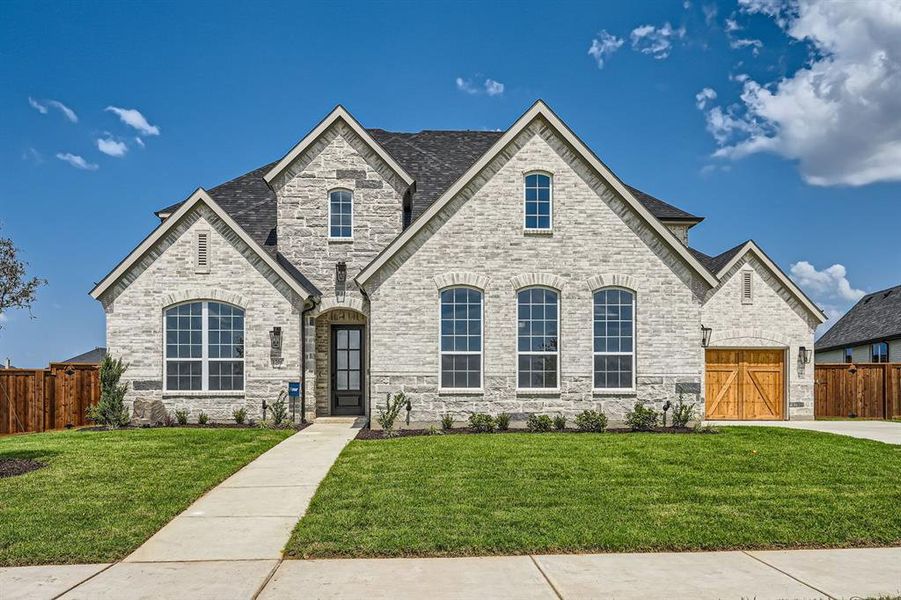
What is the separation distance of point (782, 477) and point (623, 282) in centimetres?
704

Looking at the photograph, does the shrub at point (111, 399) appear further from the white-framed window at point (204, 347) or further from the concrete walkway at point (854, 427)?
the concrete walkway at point (854, 427)

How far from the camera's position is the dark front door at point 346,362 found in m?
18.7

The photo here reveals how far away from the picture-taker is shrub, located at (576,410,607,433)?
15.5m

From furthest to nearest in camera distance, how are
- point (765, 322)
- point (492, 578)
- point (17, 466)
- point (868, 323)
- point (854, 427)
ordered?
point (868, 323) < point (765, 322) < point (854, 427) < point (17, 466) < point (492, 578)

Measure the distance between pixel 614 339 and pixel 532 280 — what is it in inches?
98.4

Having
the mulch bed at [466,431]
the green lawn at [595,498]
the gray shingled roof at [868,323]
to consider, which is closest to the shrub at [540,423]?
the mulch bed at [466,431]

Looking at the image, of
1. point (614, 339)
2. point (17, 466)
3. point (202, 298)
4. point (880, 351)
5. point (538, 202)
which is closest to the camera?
point (17, 466)

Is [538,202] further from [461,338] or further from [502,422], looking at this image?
[502,422]

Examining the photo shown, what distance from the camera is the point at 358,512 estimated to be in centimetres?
768

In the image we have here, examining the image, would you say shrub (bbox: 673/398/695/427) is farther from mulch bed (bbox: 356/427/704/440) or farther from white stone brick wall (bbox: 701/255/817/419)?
white stone brick wall (bbox: 701/255/817/419)

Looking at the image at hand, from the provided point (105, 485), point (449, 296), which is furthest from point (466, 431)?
point (105, 485)

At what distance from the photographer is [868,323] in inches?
1221

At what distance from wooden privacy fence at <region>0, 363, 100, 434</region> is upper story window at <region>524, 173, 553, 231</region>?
12576 millimetres

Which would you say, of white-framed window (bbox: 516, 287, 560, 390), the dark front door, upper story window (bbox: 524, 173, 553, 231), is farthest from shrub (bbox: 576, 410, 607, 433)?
the dark front door
